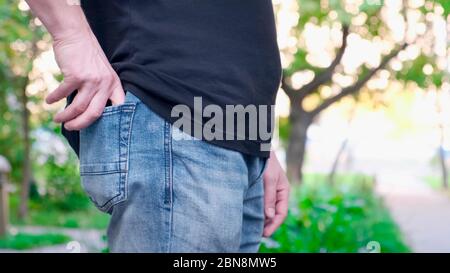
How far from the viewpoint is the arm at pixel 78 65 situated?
4.42 feet

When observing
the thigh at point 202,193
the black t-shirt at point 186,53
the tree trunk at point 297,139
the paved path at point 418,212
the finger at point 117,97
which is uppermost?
the black t-shirt at point 186,53

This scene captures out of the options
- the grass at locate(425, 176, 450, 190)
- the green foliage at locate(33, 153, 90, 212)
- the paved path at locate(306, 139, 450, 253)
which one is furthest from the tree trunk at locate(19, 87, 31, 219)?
the grass at locate(425, 176, 450, 190)

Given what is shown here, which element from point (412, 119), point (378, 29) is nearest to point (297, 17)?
point (378, 29)

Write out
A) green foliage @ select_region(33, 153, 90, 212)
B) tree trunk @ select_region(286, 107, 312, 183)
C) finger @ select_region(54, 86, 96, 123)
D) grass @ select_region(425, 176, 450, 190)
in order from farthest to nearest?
grass @ select_region(425, 176, 450, 190) < tree trunk @ select_region(286, 107, 312, 183) < green foliage @ select_region(33, 153, 90, 212) < finger @ select_region(54, 86, 96, 123)

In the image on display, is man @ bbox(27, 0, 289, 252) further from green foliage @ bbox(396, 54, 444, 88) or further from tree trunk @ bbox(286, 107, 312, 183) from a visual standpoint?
tree trunk @ bbox(286, 107, 312, 183)

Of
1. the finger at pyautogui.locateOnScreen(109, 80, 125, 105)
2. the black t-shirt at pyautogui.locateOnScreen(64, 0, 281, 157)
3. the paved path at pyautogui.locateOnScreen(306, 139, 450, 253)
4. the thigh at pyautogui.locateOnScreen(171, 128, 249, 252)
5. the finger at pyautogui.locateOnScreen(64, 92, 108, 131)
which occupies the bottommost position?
the paved path at pyautogui.locateOnScreen(306, 139, 450, 253)

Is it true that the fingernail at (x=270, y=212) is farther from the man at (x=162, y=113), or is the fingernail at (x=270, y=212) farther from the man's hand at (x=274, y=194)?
the man at (x=162, y=113)

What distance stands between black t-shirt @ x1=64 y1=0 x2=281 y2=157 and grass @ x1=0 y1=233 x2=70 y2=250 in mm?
6156

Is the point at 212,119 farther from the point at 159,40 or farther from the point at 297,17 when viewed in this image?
the point at 297,17

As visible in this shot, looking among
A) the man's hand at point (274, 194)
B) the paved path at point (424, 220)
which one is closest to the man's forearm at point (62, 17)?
the man's hand at point (274, 194)

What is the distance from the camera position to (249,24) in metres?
1.48

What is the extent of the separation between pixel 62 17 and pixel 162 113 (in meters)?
0.27

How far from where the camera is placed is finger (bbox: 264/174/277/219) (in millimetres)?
1754
